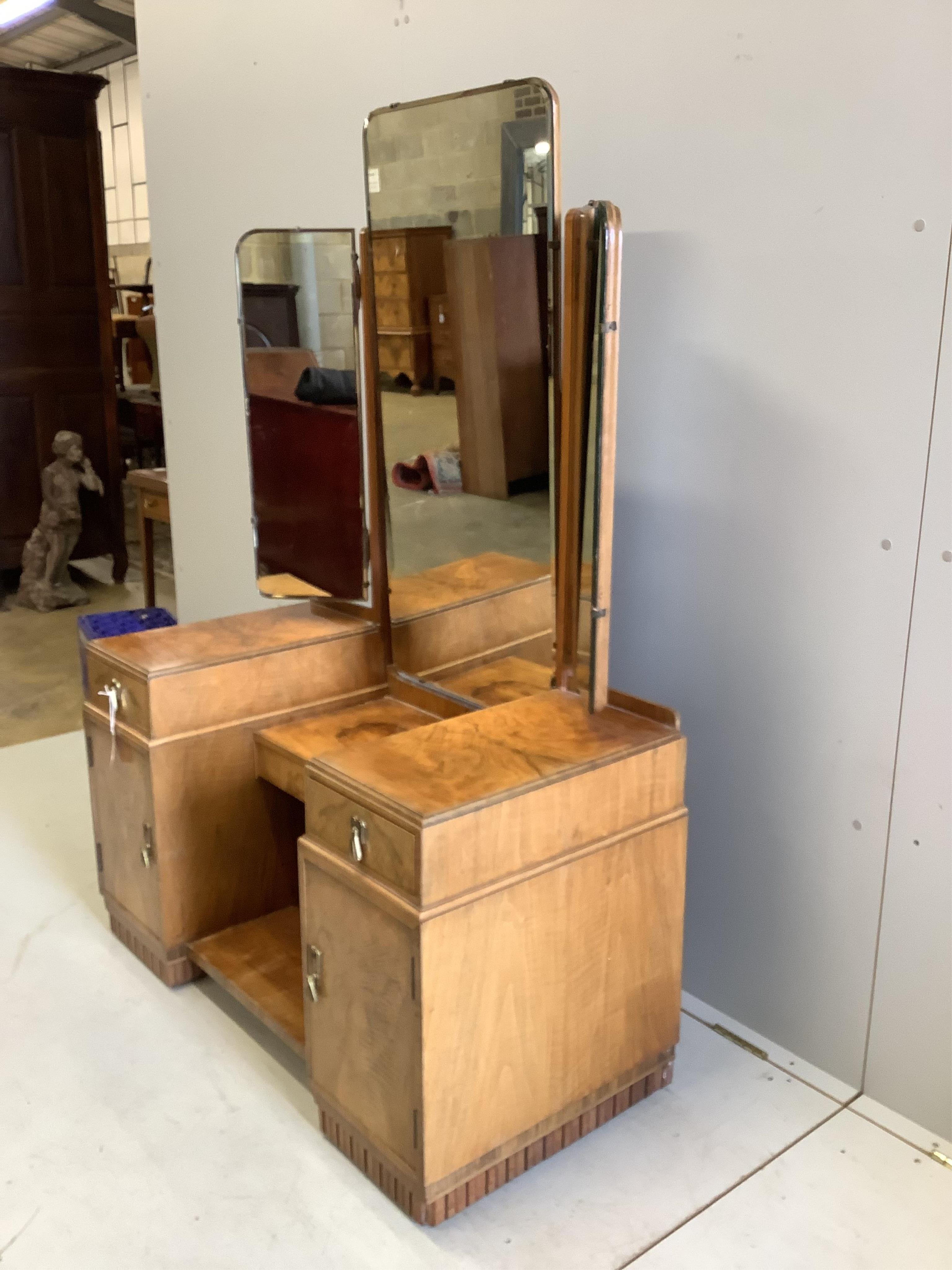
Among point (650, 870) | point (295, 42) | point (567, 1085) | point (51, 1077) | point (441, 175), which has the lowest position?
point (51, 1077)

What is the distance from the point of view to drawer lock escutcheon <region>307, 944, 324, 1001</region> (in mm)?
1749

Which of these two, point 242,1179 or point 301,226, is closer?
point 242,1179

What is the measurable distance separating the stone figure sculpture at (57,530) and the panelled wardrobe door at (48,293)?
100 millimetres

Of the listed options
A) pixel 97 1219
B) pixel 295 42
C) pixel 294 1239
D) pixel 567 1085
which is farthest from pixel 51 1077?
pixel 295 42

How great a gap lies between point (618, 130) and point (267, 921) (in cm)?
167

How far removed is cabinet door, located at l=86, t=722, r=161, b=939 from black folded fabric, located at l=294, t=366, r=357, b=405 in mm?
798

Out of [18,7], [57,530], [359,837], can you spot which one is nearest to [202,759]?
[359,837]

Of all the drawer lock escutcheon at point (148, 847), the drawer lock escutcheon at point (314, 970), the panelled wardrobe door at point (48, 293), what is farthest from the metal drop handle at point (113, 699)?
the panelled wardrobe door at point (48, 293)

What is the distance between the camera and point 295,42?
2.62 meters

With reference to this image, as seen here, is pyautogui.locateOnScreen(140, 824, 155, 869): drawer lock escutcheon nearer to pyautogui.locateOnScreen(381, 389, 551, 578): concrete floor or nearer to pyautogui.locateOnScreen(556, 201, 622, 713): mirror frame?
pyautogui.locateOnScreen(381, 389, 551, 578): concrete floor

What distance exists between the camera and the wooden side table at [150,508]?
4.36 m

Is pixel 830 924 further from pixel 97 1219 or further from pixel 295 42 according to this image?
pixel 295 42

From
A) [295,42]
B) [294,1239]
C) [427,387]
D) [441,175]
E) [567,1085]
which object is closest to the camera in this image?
[294,1239]

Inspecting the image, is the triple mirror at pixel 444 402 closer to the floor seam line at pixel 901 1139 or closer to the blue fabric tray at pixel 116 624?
the floor seam line at pixel 901 1139
